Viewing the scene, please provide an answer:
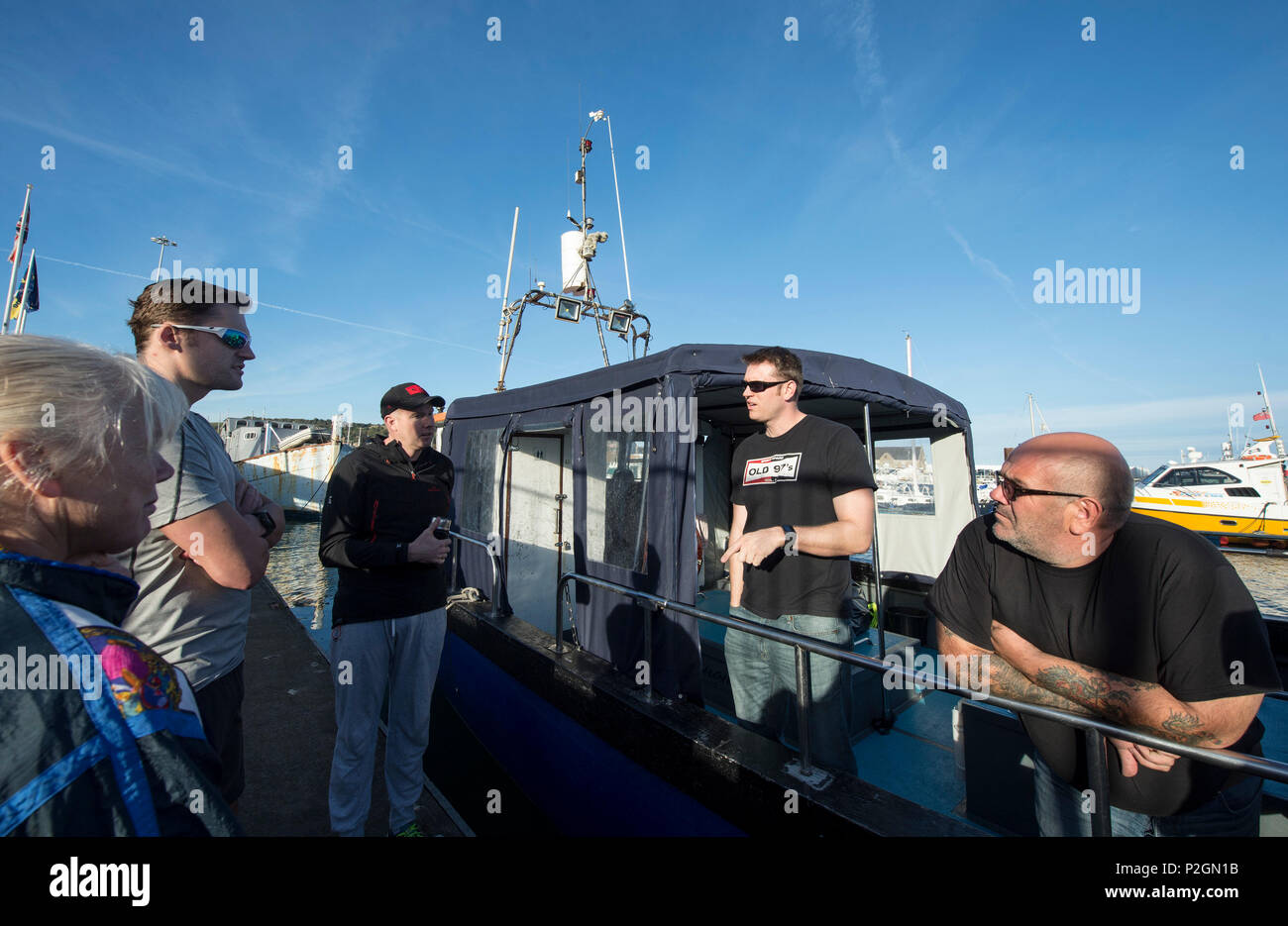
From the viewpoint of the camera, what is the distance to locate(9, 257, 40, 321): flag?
13.3 meters

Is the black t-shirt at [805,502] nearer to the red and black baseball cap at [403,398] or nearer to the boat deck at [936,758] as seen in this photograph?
the boat deck at [936,758]

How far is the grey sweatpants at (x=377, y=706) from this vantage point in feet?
8.98

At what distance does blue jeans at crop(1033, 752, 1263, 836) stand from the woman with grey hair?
2.37 meters

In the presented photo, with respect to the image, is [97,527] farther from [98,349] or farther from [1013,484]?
[1013,484]

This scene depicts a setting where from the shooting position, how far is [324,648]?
616 centimetres

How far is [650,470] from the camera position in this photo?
3.44 metres

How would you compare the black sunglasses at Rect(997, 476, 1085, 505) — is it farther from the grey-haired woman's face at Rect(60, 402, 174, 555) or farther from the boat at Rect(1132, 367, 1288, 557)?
the boat at Rect(1132, 367, 1288, 557)

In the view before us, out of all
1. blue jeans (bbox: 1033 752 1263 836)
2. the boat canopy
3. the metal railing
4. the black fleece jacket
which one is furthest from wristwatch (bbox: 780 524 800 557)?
the black fleece jacket

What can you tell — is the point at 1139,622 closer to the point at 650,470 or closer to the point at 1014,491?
the point at 1014,491

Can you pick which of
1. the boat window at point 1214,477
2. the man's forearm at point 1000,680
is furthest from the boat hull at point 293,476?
the boat window at point 1214,477

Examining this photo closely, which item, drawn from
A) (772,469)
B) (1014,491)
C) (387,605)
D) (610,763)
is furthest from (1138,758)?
(387,605)

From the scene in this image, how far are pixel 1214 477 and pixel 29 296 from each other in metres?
35.3

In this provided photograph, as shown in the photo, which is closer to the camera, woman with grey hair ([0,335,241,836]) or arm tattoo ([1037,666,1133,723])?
woman with grey hair ([0,335,241,836])
